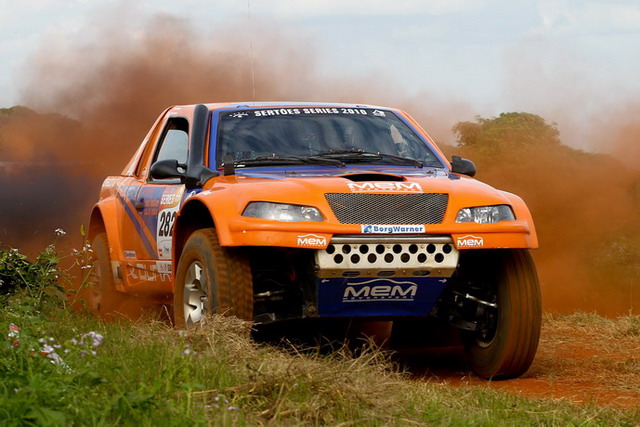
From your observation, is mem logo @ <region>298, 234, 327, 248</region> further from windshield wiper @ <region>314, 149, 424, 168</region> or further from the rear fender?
the rear fender

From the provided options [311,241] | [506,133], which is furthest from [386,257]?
[506,133]

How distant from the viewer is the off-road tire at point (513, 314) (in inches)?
280

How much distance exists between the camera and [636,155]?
2089 cm

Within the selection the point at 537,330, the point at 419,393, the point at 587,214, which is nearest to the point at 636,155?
the point at 587,214

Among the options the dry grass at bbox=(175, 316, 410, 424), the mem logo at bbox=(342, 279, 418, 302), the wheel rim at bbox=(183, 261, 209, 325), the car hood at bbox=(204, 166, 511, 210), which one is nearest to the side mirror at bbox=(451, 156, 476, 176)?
the car hood at bbox=(204, 166, 511, 210)

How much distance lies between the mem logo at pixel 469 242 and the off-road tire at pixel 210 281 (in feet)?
3.89

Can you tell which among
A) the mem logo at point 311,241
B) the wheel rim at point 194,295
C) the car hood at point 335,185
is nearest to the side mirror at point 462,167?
the car hood at point 335,185

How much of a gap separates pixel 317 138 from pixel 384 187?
4.36 ft

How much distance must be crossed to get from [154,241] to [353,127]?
5.32 ft

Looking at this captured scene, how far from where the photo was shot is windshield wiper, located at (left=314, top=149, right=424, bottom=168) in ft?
Result: 25.5

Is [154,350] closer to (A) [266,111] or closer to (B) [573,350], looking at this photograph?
(A) [266,111]

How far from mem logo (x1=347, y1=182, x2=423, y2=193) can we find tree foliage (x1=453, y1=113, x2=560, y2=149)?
16.7 meters

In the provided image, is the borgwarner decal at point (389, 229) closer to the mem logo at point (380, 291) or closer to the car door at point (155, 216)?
the mem logo at point (380, 291)

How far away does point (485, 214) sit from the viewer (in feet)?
22.9
